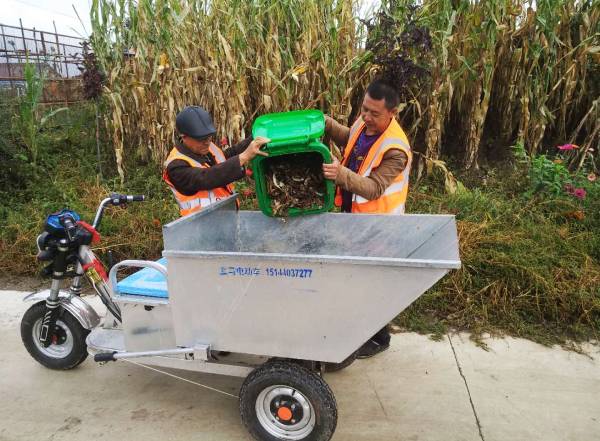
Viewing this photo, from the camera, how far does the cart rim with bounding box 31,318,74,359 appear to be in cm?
300

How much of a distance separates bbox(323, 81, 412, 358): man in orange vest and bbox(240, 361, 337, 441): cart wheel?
68cm

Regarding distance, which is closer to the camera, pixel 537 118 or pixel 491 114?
pixel 537 118

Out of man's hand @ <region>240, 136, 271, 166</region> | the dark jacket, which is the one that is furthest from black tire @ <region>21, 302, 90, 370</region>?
man's hand @ <region>240, 136, 271, 166</region>

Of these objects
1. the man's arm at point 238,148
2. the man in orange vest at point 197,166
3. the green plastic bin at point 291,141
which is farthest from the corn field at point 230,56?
the green plastic bin at point 291,141

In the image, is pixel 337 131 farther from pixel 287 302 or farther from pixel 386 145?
pixel 287 302

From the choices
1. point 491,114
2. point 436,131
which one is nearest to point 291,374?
point 436,131

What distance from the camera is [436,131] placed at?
4.79m

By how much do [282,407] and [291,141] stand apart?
1297 mm

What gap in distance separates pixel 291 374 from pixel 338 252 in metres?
0.83

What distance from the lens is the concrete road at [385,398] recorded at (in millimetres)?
2486

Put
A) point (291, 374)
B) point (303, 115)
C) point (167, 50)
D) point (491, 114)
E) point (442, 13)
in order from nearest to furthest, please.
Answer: point (291, 374), point (303, 115), point (442, 13), point (167, 50), point (491, 114)

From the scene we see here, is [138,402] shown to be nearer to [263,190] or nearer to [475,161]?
[263,190]

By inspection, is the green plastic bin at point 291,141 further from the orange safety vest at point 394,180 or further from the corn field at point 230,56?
the corn field at point 230,56

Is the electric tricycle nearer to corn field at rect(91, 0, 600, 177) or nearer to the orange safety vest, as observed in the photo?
the orange safety vest
